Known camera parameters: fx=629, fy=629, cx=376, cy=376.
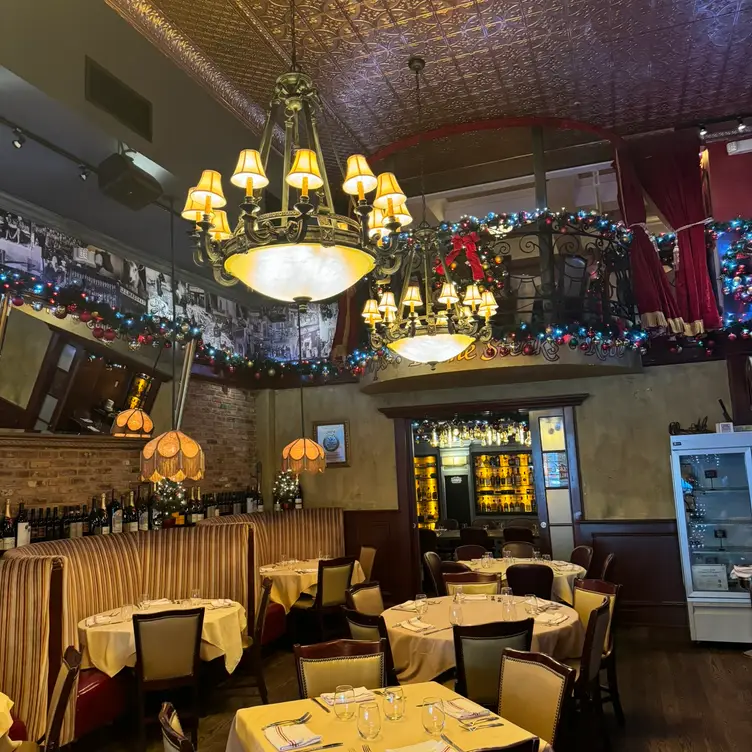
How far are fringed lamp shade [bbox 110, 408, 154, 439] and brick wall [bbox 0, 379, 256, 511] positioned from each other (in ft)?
1.06

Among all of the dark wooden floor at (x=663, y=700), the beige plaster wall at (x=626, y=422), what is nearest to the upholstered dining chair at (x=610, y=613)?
the dark wooden floor at (x=663, y=700)

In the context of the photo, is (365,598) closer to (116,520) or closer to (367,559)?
(116,520)

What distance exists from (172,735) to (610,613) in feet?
11.3

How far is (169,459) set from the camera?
20.6ft

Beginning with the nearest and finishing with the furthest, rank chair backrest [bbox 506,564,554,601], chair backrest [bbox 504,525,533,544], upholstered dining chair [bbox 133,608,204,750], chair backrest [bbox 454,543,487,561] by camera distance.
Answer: upholstered dining chair [bbox 133,608,204,750], chair backrest [bbox 506,564,554,601], chair backrest [bbox 454,543,487,561], chair backrest [bbox 504,525,533,544]

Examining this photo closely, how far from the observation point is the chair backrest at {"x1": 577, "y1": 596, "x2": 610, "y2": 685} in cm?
408

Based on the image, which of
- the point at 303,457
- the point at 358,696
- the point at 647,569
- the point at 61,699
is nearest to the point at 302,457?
the point at 303,457

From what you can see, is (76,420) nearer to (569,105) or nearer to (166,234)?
(166,234)

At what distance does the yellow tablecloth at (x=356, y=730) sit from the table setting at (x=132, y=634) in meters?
2.16

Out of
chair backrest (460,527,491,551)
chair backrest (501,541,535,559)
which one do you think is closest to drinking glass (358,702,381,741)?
chair backrest (501,541,535,559)

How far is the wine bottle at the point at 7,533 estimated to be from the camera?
5.45m

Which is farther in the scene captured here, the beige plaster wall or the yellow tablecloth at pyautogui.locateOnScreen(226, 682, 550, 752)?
the beige plaster wall

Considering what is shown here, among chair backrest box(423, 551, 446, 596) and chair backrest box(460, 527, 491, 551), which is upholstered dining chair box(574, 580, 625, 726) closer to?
chair backrest box(423, 551, 446, 596)

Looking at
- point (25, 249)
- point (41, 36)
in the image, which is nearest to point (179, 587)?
point (25, 249)
